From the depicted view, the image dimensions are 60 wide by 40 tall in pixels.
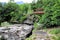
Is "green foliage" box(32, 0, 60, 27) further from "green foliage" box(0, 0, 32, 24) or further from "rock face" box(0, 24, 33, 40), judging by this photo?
"green foliage" box(0, 0, 32, 24)

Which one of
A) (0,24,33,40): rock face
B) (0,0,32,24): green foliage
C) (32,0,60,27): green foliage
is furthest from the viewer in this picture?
(0,0,32,24): green foliage

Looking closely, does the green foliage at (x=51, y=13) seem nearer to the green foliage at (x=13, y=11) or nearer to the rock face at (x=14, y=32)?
the rock face at (x=14, y=32)

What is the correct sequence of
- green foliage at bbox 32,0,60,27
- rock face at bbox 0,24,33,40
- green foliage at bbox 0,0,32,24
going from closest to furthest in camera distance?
green foliage at bbox 32,0,60,27, rock face at bbox 0,24,33,40, green foliage at bbox 0,0,32,24

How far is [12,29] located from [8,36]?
376 mm

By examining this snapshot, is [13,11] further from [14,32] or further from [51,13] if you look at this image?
[51,13]

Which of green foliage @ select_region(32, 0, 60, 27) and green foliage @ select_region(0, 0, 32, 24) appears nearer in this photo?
green foliage @ select_region(32, 0, 60, 27)

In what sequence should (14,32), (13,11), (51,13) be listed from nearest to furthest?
→ 1. (51,13)
2. (14,32)
3. (13,11)

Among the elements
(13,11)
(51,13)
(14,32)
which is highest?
(51,13)

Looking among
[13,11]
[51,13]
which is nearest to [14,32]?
[13,11]

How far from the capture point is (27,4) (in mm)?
11117

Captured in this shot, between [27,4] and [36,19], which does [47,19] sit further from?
[27,4]

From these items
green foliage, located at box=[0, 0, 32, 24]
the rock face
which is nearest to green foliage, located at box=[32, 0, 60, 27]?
the rock face

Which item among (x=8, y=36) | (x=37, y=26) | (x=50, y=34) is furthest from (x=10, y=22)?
(x=50, y=34)

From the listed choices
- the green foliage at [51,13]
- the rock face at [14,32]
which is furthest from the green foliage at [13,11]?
the green foliage at [51,13]
